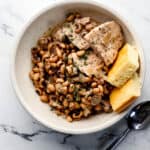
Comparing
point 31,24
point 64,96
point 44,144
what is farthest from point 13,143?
point 31,24

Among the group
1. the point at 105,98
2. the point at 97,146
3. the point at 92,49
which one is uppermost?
the point at 92,49

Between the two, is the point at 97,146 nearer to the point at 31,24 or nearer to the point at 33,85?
the point at 33,85

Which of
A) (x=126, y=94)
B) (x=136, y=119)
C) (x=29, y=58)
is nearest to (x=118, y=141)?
(x=136, y=119)

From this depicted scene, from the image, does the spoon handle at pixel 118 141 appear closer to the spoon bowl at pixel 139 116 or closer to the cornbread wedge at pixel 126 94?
the spoon bowl at pixel 139 116

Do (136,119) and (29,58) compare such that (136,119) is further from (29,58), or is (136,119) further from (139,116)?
(29,58)

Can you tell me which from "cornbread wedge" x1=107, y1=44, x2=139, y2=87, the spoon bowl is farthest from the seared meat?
the spoon bowl

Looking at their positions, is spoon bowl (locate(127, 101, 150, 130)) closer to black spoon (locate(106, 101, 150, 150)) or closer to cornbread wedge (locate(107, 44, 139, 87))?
black spoon (locate(106, 101, 150, 150))
